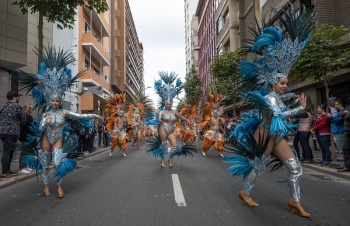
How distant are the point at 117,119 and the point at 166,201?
9.93 metres

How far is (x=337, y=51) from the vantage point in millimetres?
10641

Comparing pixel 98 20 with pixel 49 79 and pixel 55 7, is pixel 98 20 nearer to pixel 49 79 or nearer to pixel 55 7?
pixel 55 7

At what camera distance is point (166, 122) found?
408 inches

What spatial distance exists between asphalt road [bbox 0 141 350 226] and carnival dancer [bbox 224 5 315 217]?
49 cm

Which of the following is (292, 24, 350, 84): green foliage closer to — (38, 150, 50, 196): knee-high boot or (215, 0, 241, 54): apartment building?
(38, 150, 50, 196): knee-high boot

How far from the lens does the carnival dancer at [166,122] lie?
10.1 m

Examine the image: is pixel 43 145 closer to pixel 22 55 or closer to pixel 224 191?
pixel 224 191

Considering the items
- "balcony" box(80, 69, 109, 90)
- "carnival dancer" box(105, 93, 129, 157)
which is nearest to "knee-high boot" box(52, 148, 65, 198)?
"carnival dancer" box(105, 93, 129, 157)

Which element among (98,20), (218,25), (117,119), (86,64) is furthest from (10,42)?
(218,25)

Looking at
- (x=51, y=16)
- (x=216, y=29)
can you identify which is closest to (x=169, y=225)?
(x=51, y=16)

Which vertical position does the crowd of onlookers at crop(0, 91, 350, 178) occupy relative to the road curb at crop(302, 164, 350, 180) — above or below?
above

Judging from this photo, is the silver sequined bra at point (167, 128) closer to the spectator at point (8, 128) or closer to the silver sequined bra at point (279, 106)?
the spectator at point (8, 128)

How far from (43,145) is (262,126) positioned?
419 centimetres

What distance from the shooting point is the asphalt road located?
4.75 meters
